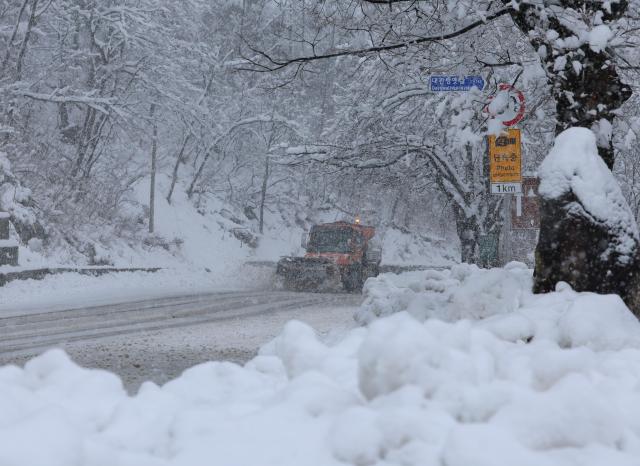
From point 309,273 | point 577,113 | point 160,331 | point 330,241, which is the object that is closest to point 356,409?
point 577,113

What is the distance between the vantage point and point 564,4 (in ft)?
28.8

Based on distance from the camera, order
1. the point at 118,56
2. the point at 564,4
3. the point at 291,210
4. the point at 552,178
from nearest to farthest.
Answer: the point at 552,178, the point at 564,4, the point at 118,56, the point at 291,210

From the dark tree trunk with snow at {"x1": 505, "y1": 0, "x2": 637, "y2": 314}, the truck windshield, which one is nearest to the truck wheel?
the truck windshield

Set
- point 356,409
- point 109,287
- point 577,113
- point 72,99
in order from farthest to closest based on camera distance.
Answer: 1. point 72,99
2. point 109,287
3. point 577,113
4. point 356,409

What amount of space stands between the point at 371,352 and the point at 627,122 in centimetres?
627

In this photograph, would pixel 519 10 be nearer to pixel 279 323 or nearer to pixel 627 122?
pixel 627 122

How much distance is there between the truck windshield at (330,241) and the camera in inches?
1009

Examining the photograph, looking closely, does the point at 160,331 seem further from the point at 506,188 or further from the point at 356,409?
the point at 356,409

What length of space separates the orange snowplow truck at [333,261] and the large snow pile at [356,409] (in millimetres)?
18329

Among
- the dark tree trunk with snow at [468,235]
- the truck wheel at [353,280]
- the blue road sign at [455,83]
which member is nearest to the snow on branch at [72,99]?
the truck wheel at [353,280]

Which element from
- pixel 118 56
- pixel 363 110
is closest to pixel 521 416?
pixel 363 110

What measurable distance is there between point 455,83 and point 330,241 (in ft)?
45.7

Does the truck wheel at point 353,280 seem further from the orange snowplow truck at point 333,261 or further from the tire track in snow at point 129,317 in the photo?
the tire track in snow at point 129,317

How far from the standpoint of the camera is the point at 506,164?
1577 cm
